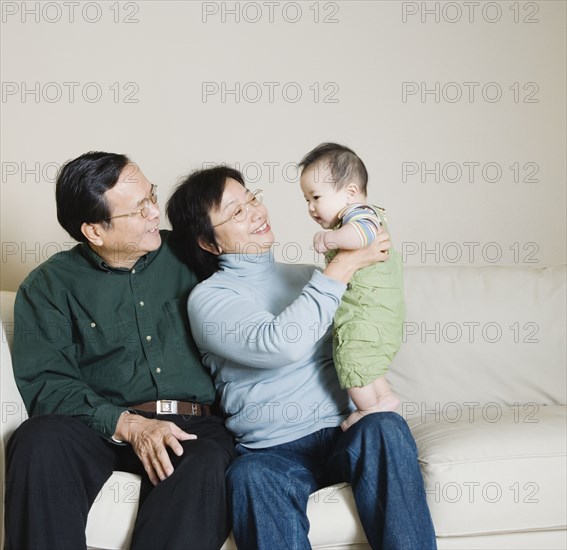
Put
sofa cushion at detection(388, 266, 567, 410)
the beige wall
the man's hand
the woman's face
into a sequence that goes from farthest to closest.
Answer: the beige wall
sofa cushion at detection(388, 266, 567, 410)
the woman's face
the man's hand

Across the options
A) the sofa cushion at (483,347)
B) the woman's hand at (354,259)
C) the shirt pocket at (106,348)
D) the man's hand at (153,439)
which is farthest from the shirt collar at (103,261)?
the sofa cushion at (483,347)

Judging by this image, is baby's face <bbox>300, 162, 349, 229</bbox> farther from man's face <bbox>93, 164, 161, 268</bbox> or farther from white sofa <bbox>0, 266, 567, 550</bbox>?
white sofa <bbox>0, 266, 567, 550</bbox>

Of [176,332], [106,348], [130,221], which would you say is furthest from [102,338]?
[130,221]

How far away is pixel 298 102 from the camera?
3.12 meters

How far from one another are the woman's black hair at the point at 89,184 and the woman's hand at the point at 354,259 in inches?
23.8

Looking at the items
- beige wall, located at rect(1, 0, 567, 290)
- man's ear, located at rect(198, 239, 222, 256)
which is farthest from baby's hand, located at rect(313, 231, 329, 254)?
beige wall, located at rect(1, 0, 567, 290)

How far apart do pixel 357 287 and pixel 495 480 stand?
0.55 meters

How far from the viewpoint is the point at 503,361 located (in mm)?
2463

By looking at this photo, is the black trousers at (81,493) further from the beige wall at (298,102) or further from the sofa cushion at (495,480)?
the beige wall at (298,102)

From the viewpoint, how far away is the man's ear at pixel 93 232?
7.02 feet

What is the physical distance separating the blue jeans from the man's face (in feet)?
2.02

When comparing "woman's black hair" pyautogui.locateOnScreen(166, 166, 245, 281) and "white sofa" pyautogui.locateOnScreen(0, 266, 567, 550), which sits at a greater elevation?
"woman's black hair" pyautogui.locateOnScreen(166, 166, 245, 281)

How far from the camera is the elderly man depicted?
1877mm

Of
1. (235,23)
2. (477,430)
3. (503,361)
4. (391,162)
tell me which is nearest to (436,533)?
(477,430)
